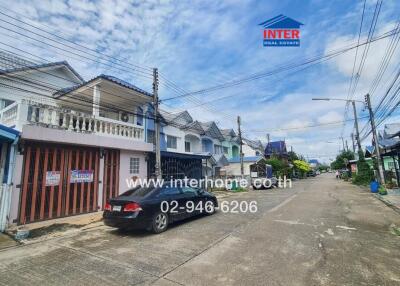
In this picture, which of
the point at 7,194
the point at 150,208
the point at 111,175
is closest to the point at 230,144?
the point at 111,175

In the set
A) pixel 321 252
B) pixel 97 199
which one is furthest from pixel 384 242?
pixel 97 199

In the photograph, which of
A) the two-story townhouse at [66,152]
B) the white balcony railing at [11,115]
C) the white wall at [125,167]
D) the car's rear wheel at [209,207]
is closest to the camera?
the two-story townhouse at [66,152]

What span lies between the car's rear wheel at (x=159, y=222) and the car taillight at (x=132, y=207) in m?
0.63

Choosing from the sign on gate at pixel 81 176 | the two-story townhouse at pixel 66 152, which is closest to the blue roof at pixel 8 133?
the two-story townhouse at pixel 66 152

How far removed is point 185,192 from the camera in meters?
8.74

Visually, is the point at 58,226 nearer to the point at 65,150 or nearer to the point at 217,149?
the point at 65,150

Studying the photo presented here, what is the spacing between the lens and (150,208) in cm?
688

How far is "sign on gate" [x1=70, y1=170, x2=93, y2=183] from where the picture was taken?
31.0ft

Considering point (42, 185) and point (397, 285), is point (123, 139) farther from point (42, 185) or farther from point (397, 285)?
point (397, 285)

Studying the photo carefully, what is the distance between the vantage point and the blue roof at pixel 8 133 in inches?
278

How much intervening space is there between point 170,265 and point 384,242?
5.53 metres

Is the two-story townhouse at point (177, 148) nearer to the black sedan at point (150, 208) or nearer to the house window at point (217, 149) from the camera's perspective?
the house window at point (217, 149)

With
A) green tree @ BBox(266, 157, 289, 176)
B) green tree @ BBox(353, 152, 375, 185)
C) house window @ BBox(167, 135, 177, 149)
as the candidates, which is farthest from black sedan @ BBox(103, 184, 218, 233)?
green tree @ BBox(266, 157, 289, 176)

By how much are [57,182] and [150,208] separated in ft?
14.9
